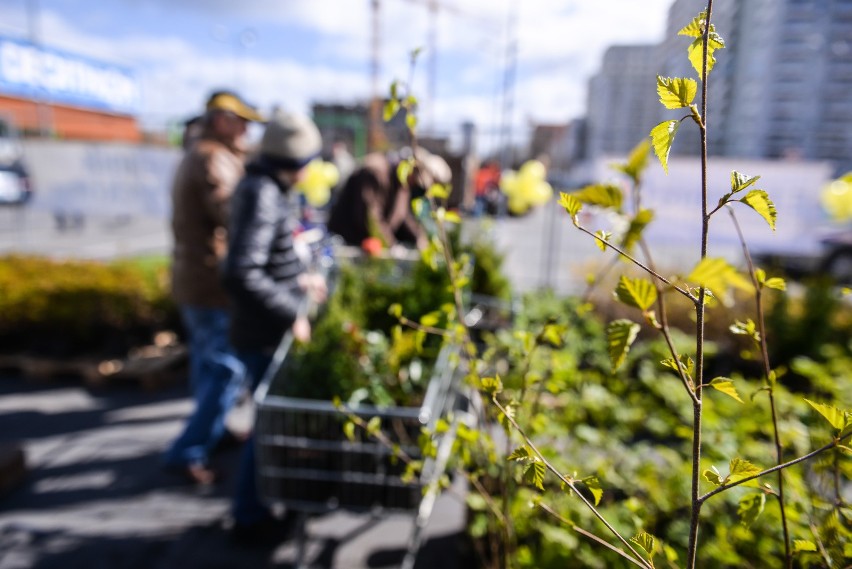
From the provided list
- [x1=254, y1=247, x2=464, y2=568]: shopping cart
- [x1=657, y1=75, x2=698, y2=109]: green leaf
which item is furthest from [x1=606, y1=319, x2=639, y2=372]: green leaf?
[x1=254, y1=247, x2=464, y2=568]: shopping cart

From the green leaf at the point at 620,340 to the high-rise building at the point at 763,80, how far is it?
0.42 metres

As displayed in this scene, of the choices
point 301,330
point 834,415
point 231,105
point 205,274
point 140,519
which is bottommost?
point 140,519

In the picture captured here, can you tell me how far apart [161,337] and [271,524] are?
242cm

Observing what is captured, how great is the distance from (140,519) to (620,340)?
285 cm

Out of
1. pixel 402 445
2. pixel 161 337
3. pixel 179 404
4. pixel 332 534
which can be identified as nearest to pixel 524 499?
pixel 402 445

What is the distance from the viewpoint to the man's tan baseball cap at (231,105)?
3.09 meters

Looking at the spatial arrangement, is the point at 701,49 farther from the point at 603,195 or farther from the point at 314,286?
the point at 314,286

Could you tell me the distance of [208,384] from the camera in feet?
9.89

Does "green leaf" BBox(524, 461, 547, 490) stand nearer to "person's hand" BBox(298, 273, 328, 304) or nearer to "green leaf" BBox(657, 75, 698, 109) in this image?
"green leaf" BBox(657, 75, 698, 109)

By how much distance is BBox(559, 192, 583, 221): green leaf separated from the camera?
75cm

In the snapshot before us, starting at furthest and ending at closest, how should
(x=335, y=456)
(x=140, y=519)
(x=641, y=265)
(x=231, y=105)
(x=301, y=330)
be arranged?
(x=231, y=105) < (x=140, y=519) < (x=301, y=330) < (x=335, y=456) < (x=641, y=265)

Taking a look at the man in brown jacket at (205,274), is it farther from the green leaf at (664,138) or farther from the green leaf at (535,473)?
the green leaf at (664,138)

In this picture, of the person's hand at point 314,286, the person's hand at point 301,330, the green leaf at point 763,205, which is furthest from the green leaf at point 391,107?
the person's hand at point 314,286

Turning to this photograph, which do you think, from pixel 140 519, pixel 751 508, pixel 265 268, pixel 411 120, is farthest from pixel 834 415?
pixel 140 519
